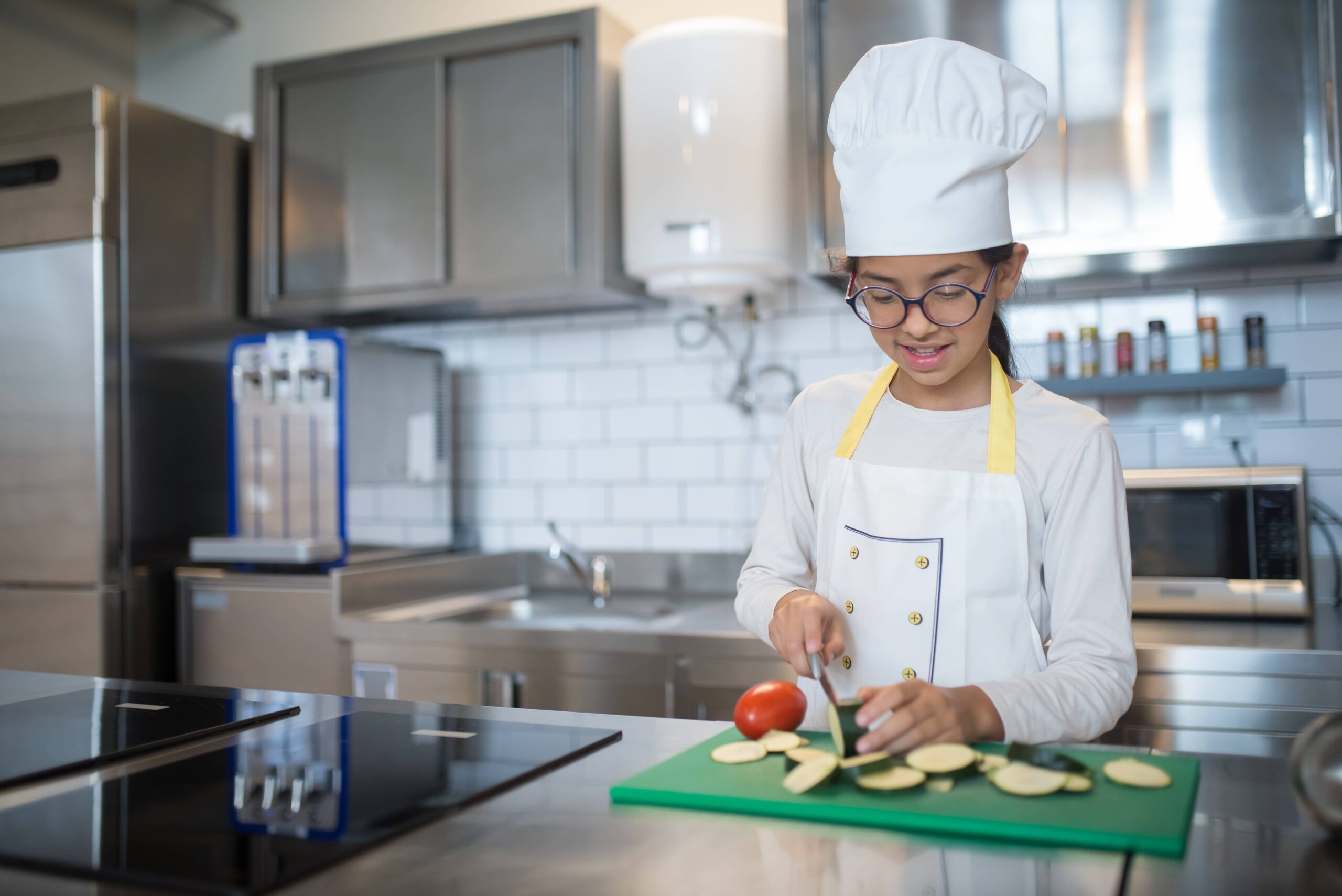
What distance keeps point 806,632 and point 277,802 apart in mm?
546

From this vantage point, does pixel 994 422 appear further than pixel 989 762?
Yes

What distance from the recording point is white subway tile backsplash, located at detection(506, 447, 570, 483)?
3250 millimetres

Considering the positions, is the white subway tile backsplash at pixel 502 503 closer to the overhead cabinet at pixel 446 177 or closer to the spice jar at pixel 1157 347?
the overhead cabinet at pixel 446 177

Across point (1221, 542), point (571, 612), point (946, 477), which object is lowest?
point (571, 612)

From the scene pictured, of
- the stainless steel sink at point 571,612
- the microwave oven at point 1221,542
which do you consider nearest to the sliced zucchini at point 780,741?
the microwave oven at point 1221,542

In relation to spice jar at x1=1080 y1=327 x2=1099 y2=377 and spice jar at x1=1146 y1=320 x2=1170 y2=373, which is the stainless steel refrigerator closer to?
spice jar at x1=1080 y1=327 x2=1099 y2=377

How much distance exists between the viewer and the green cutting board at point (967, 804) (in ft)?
2.72

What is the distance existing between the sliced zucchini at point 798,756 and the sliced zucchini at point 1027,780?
15 centimetres

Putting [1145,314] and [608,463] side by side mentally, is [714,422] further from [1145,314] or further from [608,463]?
[1145,314]

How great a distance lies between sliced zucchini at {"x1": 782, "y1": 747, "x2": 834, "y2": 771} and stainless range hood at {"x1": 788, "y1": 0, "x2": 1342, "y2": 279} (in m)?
1.66

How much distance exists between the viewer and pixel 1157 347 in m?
2.55

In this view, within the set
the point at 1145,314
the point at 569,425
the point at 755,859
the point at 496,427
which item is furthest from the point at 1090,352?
the point at 755,859

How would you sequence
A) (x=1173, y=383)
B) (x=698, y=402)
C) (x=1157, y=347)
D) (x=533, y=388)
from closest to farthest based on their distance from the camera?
(x=1173, y=383), (x=1157, y=347), (x=698, y=402), (x=533, y=388)

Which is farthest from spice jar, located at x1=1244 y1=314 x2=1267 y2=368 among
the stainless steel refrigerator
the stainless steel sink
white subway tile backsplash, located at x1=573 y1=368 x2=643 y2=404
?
the stainless steel refrigerator
